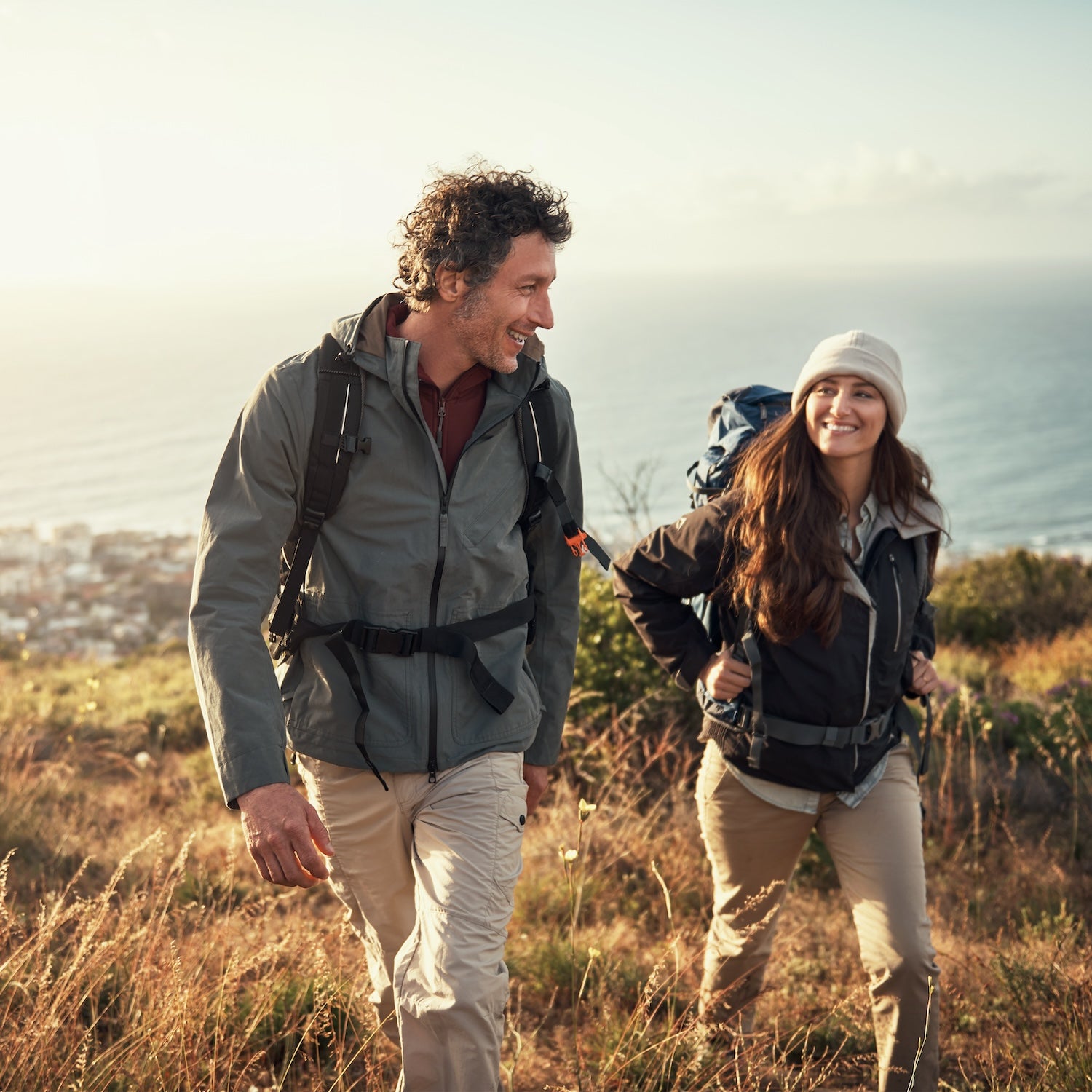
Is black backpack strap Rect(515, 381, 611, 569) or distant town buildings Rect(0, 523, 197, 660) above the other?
black backpack strap Rect(515, 381, 611, 569)

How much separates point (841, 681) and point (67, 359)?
116662 millimetres

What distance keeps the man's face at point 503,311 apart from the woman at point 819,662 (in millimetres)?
834

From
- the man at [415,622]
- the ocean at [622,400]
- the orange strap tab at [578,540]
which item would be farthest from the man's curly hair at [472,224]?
the ocean at [622,400]

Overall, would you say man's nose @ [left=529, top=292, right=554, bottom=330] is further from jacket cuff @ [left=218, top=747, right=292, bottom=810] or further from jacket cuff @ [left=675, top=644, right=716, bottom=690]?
jacket cuff @ [left=218, top=747, right=292, bottom=810]

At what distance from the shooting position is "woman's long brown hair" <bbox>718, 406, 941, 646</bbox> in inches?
117

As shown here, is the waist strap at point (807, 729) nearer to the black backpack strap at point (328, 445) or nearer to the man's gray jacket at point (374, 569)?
the man's gray jacket at point (374, 569)

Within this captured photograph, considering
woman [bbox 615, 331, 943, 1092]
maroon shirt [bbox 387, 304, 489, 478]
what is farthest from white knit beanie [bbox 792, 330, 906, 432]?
maroon shirt [bbox 387, 304, 489, 478]

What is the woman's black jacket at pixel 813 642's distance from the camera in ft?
9.84

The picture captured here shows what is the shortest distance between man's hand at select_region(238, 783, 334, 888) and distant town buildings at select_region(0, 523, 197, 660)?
11.2 metres

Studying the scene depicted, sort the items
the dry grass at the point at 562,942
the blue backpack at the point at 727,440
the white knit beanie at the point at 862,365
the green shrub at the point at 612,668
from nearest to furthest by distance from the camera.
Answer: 1. the dry grass at the point at 562,942
2. the white knit beanie at the point at 862,365
3. the blue backpack at the point at 727,440
4. the green shrub at the point at 612,668

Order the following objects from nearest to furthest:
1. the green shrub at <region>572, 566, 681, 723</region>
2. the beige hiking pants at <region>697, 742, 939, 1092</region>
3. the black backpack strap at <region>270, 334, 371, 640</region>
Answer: the black backpack strap at <region>270, 334, 371, 640</region>
the beige hiking pants at <region>697, 742, 939, 1092</region>
the green shrub at <region>572, 566, 681, 723</region>

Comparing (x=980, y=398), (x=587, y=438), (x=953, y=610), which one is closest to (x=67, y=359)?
(x=587, y=438)

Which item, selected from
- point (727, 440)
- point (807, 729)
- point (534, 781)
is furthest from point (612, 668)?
point (807, 729)

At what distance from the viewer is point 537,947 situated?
4.02 m
